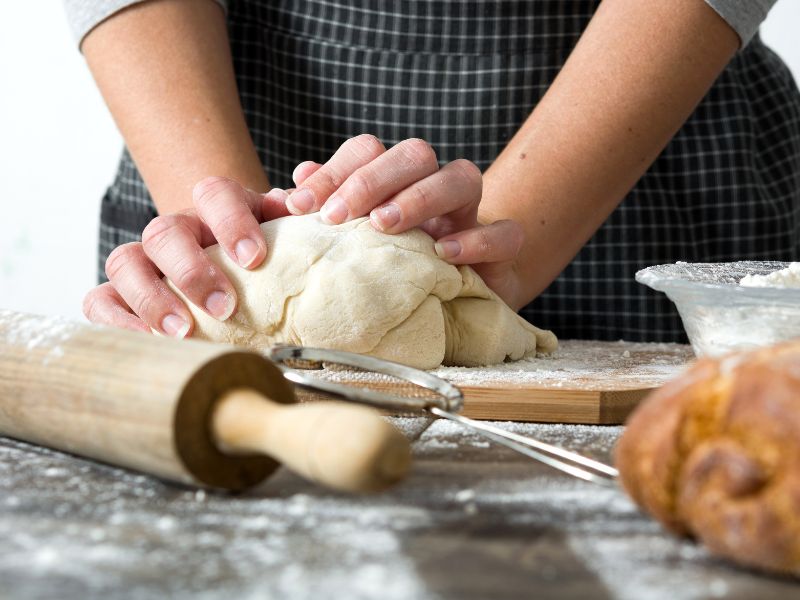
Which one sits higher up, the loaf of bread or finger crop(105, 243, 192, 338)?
the loaf of bread

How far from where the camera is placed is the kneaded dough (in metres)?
1.18

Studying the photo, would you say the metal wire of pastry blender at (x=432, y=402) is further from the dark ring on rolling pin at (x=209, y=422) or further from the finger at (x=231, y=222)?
the finger at (x=231, y=222)

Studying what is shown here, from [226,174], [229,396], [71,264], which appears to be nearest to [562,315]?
[226,174]

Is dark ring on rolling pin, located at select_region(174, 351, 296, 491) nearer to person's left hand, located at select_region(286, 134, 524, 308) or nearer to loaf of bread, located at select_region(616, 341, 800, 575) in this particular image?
loaf of bread, located at select_region(616, 341, 800, 575)

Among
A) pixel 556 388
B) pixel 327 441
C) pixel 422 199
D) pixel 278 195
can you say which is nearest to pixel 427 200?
pixel 422 199

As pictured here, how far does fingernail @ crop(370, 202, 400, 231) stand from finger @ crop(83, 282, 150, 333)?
340 millimetres

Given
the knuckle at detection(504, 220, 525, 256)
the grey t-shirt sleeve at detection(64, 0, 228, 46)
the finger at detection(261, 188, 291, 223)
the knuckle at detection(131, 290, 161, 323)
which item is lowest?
the knuckle at detection(131, 290, 161, 323)

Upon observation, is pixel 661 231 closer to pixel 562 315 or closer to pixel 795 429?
pixel 562 315

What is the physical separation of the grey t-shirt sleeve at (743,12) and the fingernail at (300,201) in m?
0.70

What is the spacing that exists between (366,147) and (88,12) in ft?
2.02

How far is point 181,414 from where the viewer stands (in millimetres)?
677

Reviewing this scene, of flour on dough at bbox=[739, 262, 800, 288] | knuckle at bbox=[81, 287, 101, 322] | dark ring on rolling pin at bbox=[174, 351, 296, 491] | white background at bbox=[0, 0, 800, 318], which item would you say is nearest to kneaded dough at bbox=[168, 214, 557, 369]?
knuckle at bbox=[81, 287, 101, 322]

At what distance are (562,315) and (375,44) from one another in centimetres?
60

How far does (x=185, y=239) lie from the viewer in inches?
47.4
